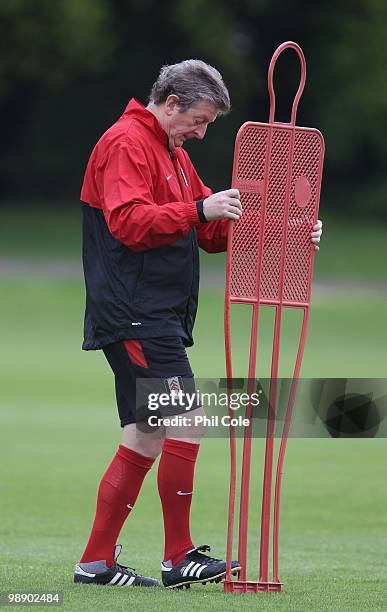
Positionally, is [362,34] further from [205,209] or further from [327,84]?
[205,209]

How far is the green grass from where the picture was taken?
5359mm

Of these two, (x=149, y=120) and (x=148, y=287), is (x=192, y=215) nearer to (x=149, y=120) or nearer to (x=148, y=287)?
(x=148, y=287)

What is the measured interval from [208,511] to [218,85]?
4258 millimetres

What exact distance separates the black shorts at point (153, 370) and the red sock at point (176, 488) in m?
0.16

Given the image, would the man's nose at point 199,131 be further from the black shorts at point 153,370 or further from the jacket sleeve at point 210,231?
the black shorts at point 153,370

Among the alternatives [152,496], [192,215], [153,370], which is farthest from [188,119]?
[152,496]

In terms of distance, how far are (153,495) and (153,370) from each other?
15.1ft

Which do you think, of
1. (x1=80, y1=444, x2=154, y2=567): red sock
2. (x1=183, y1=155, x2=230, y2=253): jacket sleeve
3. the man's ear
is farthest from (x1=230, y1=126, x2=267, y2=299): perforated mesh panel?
(x1=80, y1=444, x2=154, y2=567): red sock

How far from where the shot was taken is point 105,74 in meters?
42.2

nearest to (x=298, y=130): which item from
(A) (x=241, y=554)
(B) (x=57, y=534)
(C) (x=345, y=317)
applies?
(A) (x=241, y=554)

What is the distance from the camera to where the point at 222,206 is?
5234 mm

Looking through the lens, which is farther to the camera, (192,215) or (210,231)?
(210,231)

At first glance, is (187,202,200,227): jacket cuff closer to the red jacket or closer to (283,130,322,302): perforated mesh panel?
the red jacket

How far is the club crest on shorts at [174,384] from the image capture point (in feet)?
17.7
